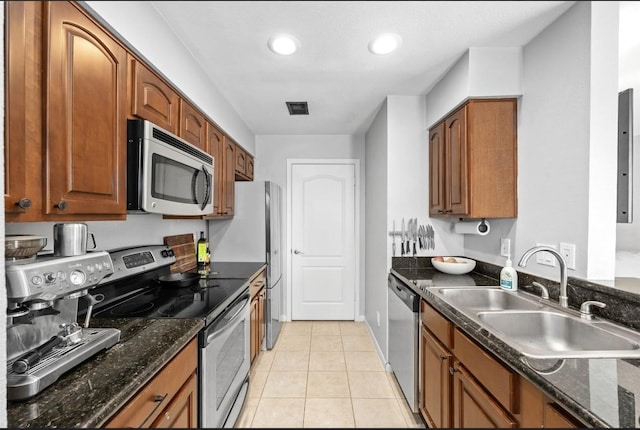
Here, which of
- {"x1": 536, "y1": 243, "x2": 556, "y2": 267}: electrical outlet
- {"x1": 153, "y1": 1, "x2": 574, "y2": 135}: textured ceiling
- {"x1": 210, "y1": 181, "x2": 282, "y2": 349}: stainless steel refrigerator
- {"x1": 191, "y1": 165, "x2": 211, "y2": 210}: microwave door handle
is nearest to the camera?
{"x1": 153, "y1": 1, "x2": 574, "y2": 135}: textured ceiling

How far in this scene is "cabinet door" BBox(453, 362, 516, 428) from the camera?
36.0 inches

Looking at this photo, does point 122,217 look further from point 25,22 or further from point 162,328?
point 25,22

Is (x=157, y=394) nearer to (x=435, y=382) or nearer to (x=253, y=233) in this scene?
(x=435, y=382)

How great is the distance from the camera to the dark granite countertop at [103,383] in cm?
63

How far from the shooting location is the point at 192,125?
170cm

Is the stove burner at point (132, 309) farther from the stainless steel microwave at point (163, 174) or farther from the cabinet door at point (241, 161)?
the cabinet door at point (241, 161)

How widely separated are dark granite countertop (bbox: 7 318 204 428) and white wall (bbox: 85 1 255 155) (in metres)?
0.73

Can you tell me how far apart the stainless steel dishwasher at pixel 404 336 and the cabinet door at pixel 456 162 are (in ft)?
2.05

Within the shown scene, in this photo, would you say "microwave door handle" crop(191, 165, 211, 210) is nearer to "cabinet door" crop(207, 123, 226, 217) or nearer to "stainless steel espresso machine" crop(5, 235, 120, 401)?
"cabinet door" crop(207, 123, 226, 217)

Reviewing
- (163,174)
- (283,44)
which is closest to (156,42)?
(283,44)

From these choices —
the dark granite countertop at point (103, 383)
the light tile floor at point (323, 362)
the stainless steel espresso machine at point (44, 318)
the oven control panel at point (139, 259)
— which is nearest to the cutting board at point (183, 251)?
the oven control panel at point (139, 259)

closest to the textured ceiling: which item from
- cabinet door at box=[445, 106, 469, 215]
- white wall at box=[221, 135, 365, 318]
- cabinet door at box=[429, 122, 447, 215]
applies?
cabinet door at box=[445, 106, 469, 215]

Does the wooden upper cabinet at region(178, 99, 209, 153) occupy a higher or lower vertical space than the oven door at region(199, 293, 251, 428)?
higher

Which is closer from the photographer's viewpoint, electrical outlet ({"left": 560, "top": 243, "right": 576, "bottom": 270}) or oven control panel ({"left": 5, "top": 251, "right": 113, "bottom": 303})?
oven control panel ({"left": 5, "top": 251, "right": 113, "bottom": 303})
